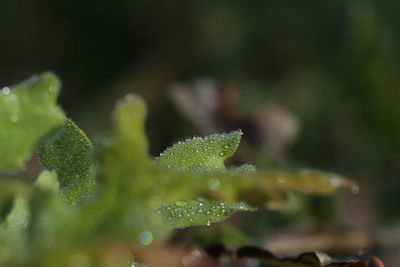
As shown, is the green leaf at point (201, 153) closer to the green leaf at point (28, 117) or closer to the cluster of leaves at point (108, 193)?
the cluster of leaves at point (108, 193)

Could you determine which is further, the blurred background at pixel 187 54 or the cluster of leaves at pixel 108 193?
the blurred background at pixel 187 54

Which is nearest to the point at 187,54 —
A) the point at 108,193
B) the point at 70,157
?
the point at 70,157

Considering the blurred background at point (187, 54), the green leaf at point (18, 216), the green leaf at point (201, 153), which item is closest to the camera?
the green leaf at point (18, 216)

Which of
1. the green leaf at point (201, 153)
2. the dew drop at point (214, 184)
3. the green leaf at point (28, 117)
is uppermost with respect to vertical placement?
the green leaf at point (201, 153)

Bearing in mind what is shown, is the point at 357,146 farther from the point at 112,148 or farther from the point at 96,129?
the point at 112,148

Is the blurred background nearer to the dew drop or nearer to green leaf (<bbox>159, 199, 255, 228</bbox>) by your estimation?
green leaf (<bbox>159, 199, 255, 228</bbox>)

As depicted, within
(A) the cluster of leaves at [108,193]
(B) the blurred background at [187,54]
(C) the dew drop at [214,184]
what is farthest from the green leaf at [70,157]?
(B) the blurred background at [187,54]

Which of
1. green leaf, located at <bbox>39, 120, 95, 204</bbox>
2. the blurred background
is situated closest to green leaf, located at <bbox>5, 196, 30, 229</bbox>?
green leaf, located at <bbox>39, 120, 95, 204</bbox>

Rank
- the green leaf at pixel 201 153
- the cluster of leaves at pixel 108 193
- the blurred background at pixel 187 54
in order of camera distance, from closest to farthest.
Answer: the cluster of leaves at pixel 108 193 → the green leaf at pixel 201 153 → the blurred background at pixel 187 54
